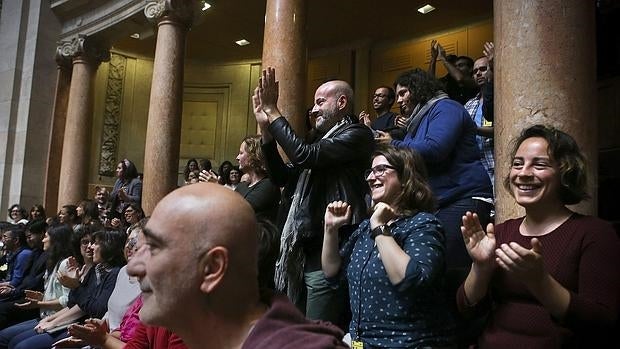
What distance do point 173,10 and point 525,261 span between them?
7721 mm

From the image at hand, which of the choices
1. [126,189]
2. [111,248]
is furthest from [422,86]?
[126,189]

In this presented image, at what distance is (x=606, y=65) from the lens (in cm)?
527

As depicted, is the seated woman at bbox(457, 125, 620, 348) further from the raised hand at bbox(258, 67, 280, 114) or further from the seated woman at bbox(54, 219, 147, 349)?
the raised hand at bbox(258, 67, 280, 114)

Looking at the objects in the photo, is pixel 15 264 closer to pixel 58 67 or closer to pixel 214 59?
pixel 58 67

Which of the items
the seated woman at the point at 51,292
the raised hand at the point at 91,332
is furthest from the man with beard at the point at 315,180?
the seated woman at the point at 51,292

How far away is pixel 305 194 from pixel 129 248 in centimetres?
154

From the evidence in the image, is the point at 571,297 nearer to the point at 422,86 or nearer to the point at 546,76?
the point at 546,76

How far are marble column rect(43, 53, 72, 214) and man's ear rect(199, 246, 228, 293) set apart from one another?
1047 cm

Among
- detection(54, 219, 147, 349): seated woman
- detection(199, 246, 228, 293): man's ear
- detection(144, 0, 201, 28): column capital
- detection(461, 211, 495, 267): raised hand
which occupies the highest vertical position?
detection(144, 0, 201, 28): column capital

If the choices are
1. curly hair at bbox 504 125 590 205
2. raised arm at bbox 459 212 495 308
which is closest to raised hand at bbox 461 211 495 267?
raised arm at bbox 459 212 495 308

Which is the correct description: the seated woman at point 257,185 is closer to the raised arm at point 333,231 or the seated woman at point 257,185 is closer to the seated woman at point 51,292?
the raised arm at point 333,231

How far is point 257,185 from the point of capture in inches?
146

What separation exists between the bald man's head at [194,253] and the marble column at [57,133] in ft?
34.1

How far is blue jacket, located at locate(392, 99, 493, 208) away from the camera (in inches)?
117
